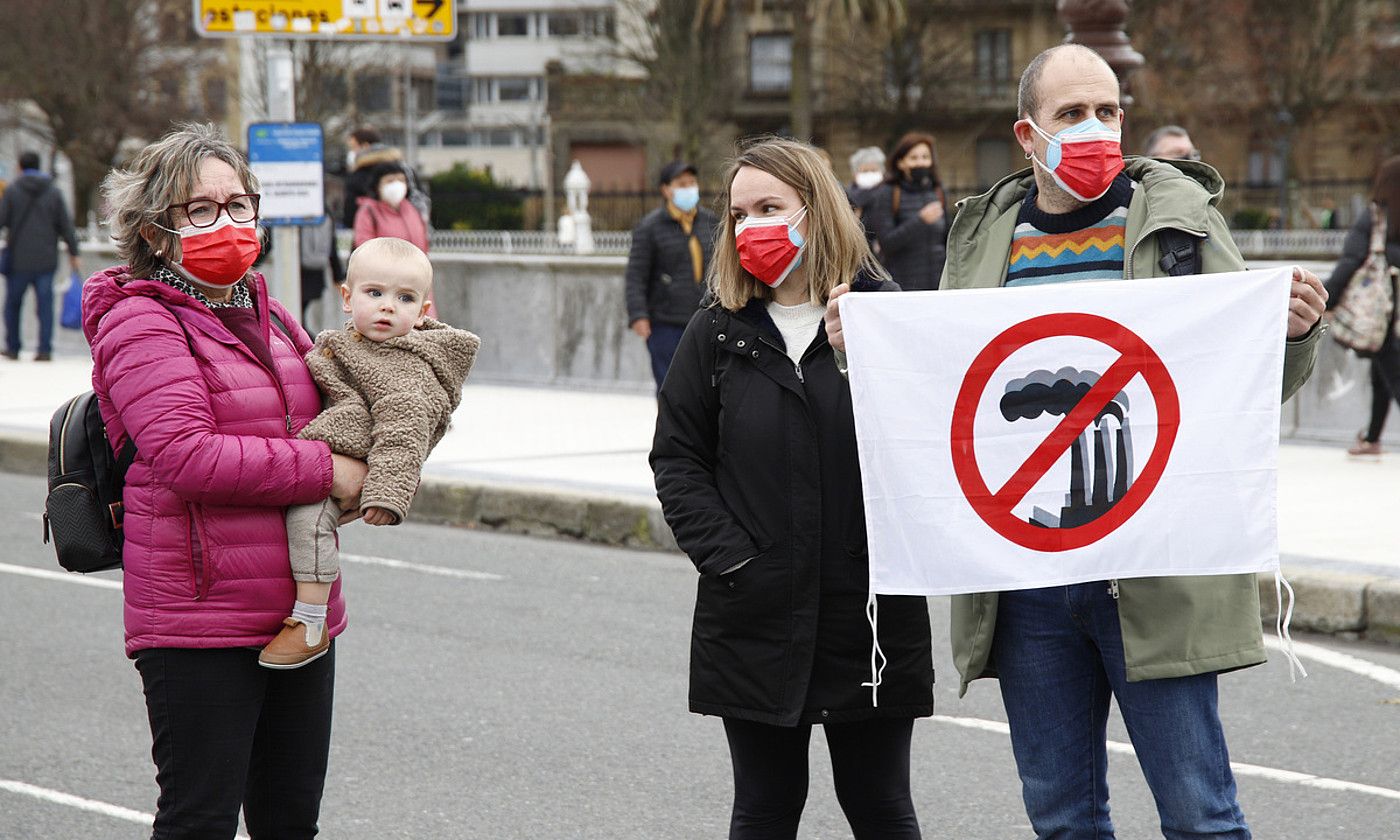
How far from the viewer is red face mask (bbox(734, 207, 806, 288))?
348 centimetres

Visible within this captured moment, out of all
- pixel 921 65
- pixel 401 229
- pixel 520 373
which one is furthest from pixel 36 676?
pixel 921 65

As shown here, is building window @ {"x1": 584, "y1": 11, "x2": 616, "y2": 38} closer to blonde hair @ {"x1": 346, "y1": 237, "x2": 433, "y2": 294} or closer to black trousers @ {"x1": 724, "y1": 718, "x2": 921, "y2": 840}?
blonde hair @ {"x1": 346, "y1": 237, "x2": 433, "y2": 294}

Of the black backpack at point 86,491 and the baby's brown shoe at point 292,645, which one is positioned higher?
the black backpack at point 86,491

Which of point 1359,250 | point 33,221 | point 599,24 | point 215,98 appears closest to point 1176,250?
point 1359,250

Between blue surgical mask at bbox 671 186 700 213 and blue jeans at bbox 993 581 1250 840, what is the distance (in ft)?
27.0

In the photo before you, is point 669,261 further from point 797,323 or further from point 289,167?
point 797,323

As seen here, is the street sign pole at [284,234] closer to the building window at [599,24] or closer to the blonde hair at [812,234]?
the blonde hair at [812,234]

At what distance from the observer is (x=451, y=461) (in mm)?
11328

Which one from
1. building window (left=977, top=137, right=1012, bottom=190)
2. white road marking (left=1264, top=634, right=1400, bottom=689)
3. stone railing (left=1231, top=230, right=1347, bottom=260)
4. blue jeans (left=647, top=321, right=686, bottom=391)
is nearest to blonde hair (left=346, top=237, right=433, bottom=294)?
white road marking (left=1264, top=634, right=1400, bottom=689)

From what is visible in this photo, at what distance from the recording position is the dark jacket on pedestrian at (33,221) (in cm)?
1814

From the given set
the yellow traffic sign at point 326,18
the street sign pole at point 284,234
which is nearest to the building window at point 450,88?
the street sign pole at point 284,234

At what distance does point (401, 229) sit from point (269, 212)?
5.85 feet

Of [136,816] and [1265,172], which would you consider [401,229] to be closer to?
[136,816]

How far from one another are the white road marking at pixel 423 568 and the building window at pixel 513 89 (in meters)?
86.3
